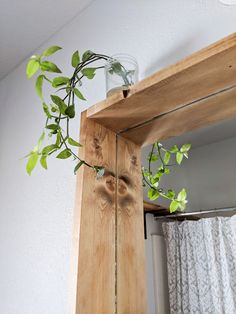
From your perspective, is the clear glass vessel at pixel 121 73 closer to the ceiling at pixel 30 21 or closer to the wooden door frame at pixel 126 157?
the wooden door frame at pixel 126 157

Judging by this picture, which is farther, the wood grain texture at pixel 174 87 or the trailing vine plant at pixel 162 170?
the trailing vine plant at pixel 162 170

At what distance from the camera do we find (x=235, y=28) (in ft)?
2.14

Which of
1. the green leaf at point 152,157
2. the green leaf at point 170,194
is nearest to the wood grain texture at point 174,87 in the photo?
the green leaf at point 152,157

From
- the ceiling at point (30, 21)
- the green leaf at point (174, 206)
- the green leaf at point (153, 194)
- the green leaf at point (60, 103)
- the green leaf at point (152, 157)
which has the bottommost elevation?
the green leaf at point (174, 206)

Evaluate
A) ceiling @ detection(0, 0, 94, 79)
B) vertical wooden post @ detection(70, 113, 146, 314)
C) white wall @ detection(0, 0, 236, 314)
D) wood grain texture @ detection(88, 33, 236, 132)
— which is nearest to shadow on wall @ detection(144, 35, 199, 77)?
white wall @ detection(0, 0, 236, 314)

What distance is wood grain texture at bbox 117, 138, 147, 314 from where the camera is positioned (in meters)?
0.69

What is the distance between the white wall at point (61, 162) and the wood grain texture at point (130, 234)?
0.18ft

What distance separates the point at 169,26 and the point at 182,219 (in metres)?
0.55

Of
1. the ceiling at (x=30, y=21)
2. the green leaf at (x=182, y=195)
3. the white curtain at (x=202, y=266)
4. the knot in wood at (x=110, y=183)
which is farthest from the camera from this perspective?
the ceiling at (x=30, y=21)

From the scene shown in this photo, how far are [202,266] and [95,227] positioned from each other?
0.89 ft

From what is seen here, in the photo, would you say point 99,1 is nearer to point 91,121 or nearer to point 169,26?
point 169,26

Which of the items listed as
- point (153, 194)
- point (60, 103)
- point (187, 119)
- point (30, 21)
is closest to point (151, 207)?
point (153, 194)

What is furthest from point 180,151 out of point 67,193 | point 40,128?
point 40,128

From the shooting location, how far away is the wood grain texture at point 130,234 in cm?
69
